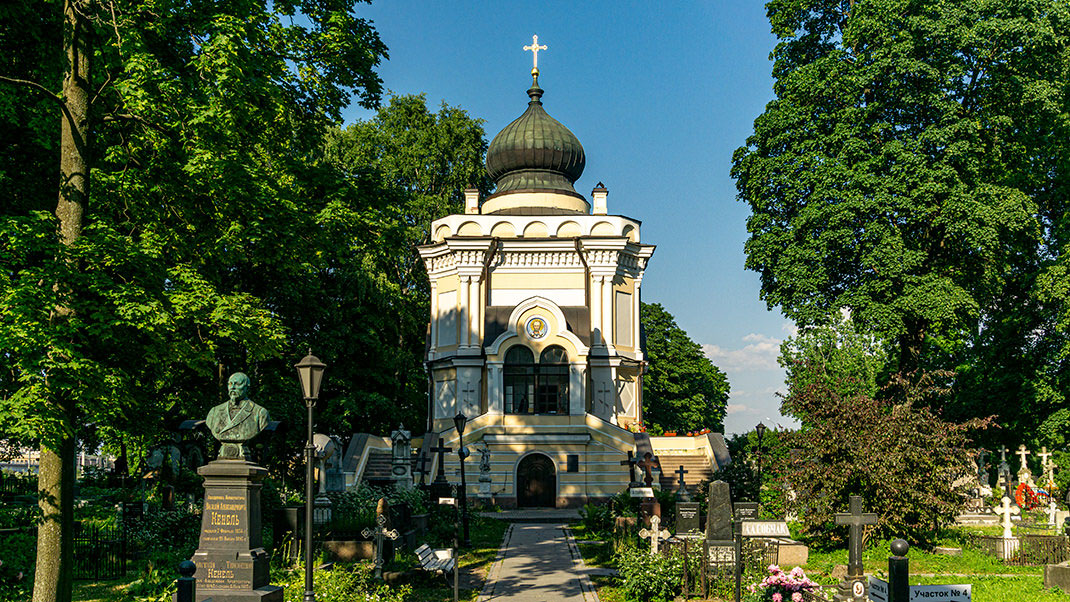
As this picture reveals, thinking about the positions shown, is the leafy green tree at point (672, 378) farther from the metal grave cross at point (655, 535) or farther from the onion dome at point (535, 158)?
the metal grave cross at point (655, 535)

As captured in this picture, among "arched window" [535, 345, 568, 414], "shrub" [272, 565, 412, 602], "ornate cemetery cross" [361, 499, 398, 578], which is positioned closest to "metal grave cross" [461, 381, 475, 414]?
"arched window" [535, 345, 568, 414]

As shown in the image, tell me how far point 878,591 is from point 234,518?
7818mm

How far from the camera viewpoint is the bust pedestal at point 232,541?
39.2 feet

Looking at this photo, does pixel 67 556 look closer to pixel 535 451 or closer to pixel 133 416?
pixel 133 416

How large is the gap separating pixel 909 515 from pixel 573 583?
7677 millimetres

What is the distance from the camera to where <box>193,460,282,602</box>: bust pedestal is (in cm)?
1195

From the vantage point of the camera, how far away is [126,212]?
14.9 metres

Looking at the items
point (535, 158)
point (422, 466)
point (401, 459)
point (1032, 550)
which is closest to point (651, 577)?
point (1032, 550)

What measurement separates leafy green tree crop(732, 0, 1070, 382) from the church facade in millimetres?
9986

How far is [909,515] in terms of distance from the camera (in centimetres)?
1928

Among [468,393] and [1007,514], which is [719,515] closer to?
[1007,514]

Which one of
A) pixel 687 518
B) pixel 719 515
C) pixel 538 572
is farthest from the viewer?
pixel 687 518

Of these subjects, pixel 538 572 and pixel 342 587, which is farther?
pixel 538 572

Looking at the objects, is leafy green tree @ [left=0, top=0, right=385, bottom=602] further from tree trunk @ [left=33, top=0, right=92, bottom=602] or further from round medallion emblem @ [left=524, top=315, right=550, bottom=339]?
round medallion emblem @ [left=524, top=315, right=550, bottom=339]
